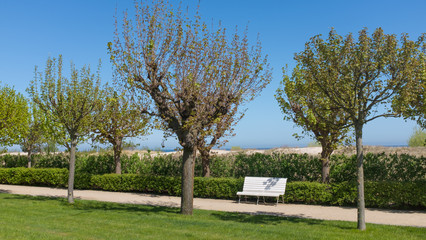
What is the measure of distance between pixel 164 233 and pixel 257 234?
1.94 meters

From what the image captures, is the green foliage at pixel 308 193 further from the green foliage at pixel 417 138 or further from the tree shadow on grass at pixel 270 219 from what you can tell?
the green foliage at pixel 417 138

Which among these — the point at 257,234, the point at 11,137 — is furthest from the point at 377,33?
the point at 11,137

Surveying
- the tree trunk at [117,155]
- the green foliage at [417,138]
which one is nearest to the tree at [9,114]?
the tree trunk at [117,155]

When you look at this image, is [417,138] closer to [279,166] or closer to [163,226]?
[279,166]

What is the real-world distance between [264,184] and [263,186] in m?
0.09

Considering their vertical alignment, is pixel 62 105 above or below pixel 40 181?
above

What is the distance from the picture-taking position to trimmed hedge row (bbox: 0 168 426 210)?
12.7 meters

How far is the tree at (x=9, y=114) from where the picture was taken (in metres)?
17.1

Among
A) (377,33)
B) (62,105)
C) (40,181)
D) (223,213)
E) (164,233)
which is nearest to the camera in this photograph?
(164,233)

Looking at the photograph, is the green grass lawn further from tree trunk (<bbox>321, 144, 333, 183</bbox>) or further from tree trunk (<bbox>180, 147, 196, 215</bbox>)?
tree trunk (<bbox>321, 144, 333, 183</bbox>)

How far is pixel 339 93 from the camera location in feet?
29.4

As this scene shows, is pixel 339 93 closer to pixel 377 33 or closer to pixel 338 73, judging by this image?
pixel 338 73

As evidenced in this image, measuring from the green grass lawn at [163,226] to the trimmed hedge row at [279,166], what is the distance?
5007 millimetres

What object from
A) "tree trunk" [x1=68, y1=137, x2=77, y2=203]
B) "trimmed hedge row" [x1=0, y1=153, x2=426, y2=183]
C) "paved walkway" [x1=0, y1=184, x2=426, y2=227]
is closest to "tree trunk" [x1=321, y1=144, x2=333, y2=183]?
"trimmed hedge row" [x1=0, y1=153, x2=426, y2=183]
